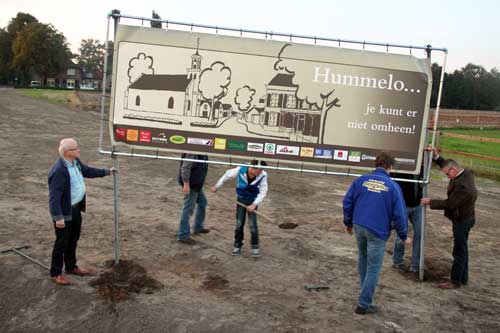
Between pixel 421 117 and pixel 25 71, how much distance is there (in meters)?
78.5

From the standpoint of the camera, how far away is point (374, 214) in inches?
201

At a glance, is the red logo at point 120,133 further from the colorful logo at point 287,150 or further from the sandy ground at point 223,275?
the colorful logo at point 287,150

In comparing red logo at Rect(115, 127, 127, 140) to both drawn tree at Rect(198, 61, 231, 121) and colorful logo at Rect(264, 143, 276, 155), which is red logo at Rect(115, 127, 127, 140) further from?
colorful logo at Rect(264, 143, 276, 155)

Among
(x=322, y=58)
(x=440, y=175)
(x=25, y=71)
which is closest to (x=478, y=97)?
(x=440, y=175)

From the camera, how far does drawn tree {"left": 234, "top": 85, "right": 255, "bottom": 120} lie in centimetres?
564

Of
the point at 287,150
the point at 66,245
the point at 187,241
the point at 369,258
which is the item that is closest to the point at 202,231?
the point at 187,241

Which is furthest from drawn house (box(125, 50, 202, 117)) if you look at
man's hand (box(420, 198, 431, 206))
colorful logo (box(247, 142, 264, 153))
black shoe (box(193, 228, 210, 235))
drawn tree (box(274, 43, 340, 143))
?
man's hand (box(420, 198, 431, 206))

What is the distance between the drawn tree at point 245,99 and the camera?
564 cm

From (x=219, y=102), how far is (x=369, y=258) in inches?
102

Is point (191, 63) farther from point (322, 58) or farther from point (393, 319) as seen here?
point (393, 319)

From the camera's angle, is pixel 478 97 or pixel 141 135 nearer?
pixel 141 135

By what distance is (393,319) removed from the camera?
208 inches

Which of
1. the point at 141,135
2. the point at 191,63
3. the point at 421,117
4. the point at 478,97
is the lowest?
the point at 141,135

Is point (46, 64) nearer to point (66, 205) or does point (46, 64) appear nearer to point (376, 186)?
point (66, 205)
